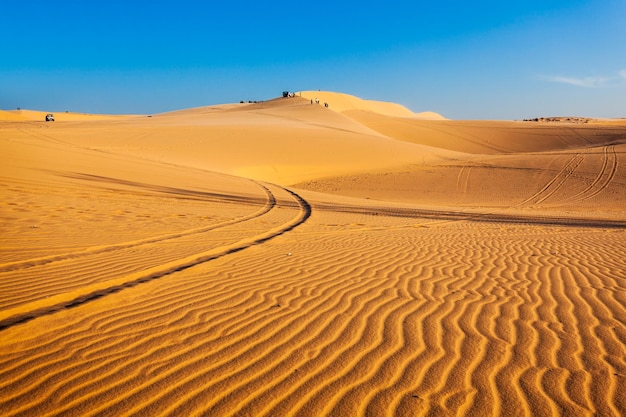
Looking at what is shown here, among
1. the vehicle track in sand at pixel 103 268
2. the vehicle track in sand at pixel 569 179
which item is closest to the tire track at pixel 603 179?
the vehicle track in sand at pixel 569 179

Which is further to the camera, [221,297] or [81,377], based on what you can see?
[221,297]

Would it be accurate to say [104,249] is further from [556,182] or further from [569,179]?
[569,179]

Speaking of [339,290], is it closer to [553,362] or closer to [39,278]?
[553,362]

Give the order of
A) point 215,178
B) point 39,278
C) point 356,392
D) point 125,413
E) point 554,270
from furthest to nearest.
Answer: point 215,178 < point 554,270 < point 39,278 < point 356,392 < point 125,413

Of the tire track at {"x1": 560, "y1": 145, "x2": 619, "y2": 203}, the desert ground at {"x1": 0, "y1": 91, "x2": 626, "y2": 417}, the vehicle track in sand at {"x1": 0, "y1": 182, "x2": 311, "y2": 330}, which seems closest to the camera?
the desert ground at {"x1": 0, "y1": 91, "x2": 626, "y2": 417}

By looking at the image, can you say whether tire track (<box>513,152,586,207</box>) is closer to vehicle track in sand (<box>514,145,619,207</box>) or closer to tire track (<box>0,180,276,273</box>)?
vehicle track in sand (<box>514,145,619,207</box>)

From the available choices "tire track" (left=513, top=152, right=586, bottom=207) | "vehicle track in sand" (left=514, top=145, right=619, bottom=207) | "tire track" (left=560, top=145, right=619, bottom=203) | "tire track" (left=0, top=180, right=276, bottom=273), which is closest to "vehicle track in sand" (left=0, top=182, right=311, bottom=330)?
"tire track" (left=0, top=180, right=276, bottom=273)

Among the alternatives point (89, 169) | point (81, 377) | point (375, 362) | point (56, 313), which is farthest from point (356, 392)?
point (89, 169)

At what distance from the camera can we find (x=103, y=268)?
19.5 ft

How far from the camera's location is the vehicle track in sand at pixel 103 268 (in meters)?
4.57

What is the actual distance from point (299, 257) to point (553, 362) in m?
4.28

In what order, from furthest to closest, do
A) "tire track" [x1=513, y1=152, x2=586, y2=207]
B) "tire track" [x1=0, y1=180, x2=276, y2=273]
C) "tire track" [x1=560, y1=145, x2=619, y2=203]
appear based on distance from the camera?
"tire track" [x1=560, y1=145, x2=619, y2=203] → "tire track" [x1=513, y1=152, x2=586, y2=207] → "tire track" [x1=0, y1=180, x2=276, y2=273]

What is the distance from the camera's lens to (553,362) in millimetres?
3588

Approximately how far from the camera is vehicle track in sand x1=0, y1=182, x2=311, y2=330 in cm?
457
